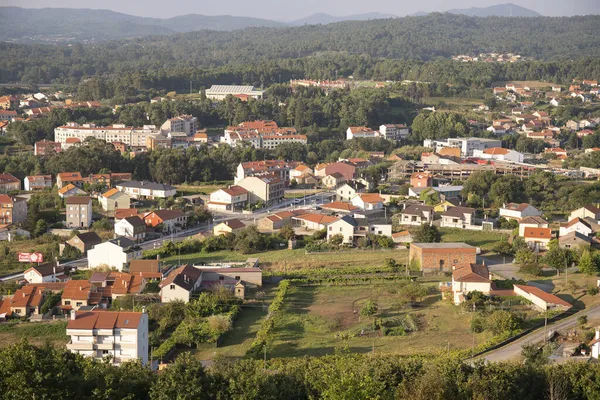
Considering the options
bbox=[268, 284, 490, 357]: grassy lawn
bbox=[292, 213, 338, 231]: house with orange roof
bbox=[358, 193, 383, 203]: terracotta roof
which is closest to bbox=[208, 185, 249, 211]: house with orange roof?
bbox=[292, 213, 338, 231]: house with orange roof

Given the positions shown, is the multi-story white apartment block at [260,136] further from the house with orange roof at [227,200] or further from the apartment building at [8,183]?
the apartment building at [8,183]

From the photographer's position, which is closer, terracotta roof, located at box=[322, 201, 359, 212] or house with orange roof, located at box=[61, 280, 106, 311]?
house with orange roof, located at box=[61, 280, 106, 311]

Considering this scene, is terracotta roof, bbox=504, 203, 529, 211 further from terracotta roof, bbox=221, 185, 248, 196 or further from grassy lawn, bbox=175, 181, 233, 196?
grassy lawn, bbox=175, 181, 233, 196

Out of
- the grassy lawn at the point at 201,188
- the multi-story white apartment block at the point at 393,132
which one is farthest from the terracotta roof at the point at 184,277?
the multi-story white apartment block at the point at 393,132

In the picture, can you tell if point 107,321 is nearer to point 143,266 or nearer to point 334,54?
point 143,266

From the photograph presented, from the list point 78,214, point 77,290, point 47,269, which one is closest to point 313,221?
point 78,214

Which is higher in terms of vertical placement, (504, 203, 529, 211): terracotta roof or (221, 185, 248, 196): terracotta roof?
(504, 203, 529, 211): terracotta roof

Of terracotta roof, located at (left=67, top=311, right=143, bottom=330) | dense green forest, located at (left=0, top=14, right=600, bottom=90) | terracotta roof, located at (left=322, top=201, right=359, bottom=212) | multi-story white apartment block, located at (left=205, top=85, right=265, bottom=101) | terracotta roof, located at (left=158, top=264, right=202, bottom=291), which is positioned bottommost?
terracotta roof, located at (left=322, top=201, right=359, bottom=212)
